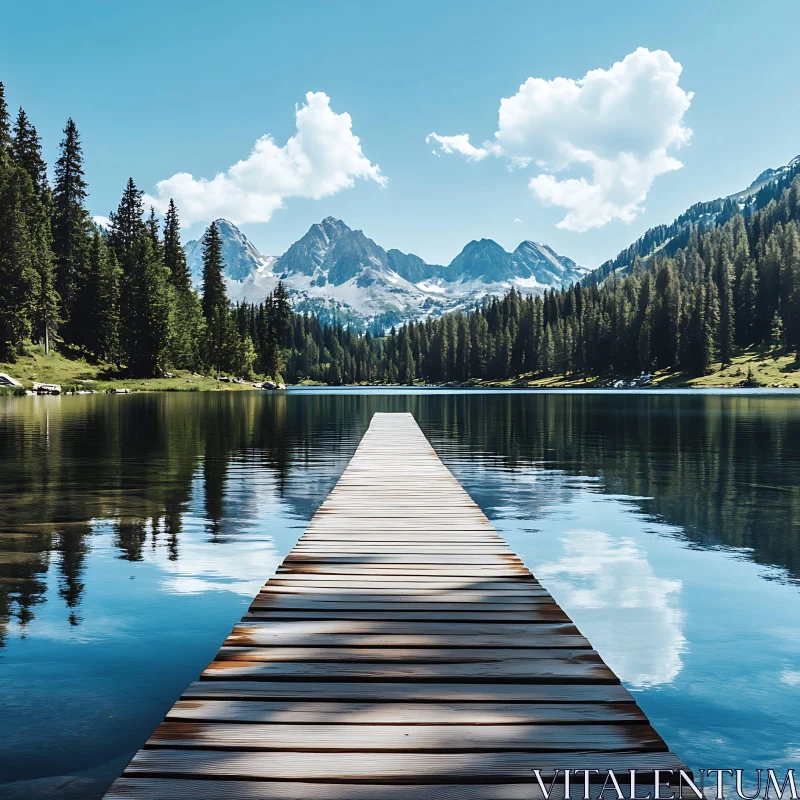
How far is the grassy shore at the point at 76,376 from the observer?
3319 inches

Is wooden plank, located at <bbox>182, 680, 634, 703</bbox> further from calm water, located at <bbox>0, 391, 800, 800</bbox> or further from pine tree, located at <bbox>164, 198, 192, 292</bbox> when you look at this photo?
pine tree, located at <bbox>164, 198, 192, 292</bbox>

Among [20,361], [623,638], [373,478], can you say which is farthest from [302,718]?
[20,361]

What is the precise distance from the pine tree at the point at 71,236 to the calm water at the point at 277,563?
82131 millimetres

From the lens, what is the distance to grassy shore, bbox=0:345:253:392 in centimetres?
8431

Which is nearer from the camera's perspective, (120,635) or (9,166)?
(120,635)

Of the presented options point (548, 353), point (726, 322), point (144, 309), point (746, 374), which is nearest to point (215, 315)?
point (144, 309)

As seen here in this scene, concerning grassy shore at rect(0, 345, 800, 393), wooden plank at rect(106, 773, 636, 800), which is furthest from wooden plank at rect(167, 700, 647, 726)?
grassy shore at rect(0, 345, 800, 393)

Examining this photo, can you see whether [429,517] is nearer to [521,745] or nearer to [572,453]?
[521,745]

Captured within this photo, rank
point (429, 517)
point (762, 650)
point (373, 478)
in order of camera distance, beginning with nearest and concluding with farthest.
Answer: point (762, 650) → point (429, 517) → point (373, 478)

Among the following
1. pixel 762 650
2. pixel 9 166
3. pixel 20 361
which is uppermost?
pixel 9 166

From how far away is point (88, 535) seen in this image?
13.9m

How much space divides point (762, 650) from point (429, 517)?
593cm

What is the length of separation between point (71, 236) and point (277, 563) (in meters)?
111

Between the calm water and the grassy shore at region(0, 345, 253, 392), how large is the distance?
2407 inches
